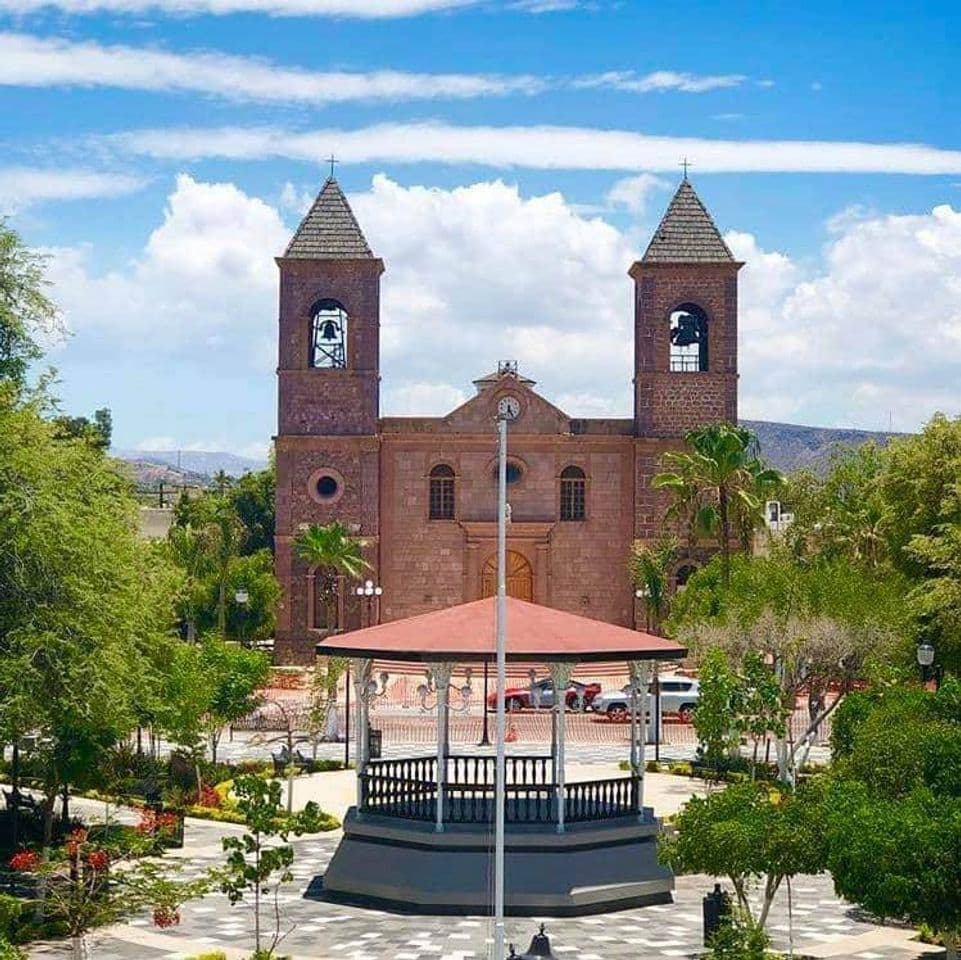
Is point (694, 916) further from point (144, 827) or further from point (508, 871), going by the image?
point (144, 827)

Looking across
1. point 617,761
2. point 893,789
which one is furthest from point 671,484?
point 893,789

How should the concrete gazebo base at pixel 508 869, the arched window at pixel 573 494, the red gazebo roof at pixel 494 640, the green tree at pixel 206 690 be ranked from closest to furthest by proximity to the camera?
the concrete gazebo base at pixel 508 869
the red gazebo roof at pixel 494 640
the green tree at pixel 206 690
the arched window at pixel 573 494

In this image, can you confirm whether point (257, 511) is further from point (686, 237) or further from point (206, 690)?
point (206, 690)

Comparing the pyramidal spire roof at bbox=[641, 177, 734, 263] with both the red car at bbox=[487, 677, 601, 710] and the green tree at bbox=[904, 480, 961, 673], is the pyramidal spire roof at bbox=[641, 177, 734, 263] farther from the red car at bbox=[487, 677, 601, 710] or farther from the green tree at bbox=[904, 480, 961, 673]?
the green tree at bbox=[904, 480, 961, 673]

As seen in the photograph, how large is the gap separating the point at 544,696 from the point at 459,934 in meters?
25.4

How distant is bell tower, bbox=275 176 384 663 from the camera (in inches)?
2205

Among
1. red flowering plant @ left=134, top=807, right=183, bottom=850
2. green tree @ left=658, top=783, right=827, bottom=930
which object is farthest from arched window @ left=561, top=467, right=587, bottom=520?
green tree @ left=658, top=783, right=827, bottom=930

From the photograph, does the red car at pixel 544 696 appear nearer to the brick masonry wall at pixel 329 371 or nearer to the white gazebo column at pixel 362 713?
the brick masonry wall at pixel 329 371

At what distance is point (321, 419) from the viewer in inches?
2229

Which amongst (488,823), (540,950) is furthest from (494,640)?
(540,950)

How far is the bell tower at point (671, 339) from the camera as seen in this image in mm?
56688

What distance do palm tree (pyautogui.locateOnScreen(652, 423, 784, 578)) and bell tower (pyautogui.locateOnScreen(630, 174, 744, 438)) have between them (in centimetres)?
560

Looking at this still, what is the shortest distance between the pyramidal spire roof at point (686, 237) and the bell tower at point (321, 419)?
32.1 ft

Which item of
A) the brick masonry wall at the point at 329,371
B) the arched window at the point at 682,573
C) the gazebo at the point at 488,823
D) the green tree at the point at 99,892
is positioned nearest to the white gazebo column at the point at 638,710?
the gazebo at the point at 488,823
